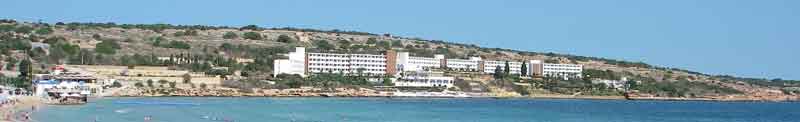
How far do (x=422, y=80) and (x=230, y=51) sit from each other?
78.2ft

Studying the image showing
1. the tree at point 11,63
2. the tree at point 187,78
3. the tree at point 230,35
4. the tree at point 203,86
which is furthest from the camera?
the tree at point 230,35

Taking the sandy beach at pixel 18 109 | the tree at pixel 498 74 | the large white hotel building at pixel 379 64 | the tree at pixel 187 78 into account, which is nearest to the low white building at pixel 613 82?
the large white hotel building at pixel 379 64

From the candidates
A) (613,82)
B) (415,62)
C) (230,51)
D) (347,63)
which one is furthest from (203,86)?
(613,82)

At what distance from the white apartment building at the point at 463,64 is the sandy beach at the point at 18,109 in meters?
75.9

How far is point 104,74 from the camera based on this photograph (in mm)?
125000

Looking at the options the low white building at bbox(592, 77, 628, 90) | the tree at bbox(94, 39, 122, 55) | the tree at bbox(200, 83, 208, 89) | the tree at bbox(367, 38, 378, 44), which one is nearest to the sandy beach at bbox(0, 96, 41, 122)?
the tree at bbox(200, 83, 208, 89)

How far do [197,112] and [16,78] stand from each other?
43.3 m

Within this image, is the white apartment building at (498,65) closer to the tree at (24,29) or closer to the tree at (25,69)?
the tree at (24,29)

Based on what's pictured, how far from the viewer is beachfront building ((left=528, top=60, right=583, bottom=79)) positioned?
17088cm

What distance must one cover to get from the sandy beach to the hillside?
28.4 meters

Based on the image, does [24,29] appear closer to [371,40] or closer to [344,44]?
[344,44]

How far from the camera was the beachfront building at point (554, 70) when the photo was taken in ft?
561

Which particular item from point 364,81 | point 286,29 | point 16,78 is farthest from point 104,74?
point 286,29

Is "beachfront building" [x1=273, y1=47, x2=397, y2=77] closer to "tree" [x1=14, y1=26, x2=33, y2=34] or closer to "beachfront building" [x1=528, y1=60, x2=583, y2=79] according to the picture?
"beachfront building" [x1=528, y1=60, x2=583, y2=79]
